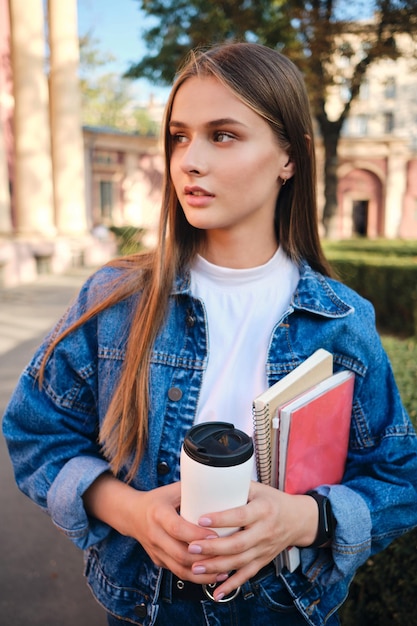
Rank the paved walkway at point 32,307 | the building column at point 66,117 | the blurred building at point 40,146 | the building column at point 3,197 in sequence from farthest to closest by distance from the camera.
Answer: the building column at point 66,117
the blurred building at point 40,146
the building column at point 3,197
the paved walkway at point 32,307

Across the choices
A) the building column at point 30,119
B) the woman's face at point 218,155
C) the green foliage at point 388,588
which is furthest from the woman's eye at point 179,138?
the building column at point 30,119

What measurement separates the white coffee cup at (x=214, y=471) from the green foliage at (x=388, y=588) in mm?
1068

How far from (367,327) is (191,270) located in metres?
0.49

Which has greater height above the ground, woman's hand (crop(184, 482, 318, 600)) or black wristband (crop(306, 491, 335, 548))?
woman's hand (crop(184, 482, 318, 600))

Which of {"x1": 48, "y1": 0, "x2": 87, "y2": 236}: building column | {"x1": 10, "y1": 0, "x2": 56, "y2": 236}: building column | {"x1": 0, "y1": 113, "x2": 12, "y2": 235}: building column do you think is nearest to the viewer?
{"x1": 0, "y1": 113, "x2": 12, "y2": 235}: building column

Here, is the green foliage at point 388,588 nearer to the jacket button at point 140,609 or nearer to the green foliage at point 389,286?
the jacket button at point 140,609

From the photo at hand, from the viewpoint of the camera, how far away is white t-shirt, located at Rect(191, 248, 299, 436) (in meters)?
1.31

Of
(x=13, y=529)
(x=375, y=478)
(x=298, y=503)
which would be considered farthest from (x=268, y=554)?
(x=13, y=529)

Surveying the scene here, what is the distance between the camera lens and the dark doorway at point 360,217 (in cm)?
3400

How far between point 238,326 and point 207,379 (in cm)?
16

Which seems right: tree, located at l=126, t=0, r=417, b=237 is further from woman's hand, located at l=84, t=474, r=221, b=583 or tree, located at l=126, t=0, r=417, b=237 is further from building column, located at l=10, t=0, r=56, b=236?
woman's hand, located at l=84, t=474, r=221, b=583

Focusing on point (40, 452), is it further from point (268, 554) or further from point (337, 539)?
point (337, 539)

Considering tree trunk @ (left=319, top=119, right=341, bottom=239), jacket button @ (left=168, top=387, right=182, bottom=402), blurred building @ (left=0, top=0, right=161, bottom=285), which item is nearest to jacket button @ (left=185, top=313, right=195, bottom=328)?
jacket button @ (left=168, top=387, right=182, bottom=402)

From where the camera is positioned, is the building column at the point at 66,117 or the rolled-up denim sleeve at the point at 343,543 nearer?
the rolled-up denim sleeve at the point at 343,543
